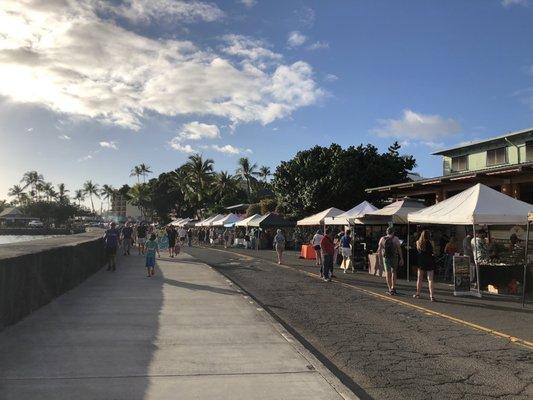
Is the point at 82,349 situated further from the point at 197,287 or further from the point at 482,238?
the point at 482,238

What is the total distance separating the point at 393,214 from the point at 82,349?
1418 cm

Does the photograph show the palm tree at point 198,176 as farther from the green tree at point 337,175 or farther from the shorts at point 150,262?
the shorts at point 150,262

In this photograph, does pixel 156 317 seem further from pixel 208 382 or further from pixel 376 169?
A: pixel 376 169

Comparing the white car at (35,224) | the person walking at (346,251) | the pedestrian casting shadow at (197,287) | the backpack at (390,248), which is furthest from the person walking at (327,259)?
the white car at (35,224)

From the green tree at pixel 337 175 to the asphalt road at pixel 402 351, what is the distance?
23415 millimetres

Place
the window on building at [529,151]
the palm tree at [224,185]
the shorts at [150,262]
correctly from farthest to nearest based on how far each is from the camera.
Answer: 1. the palm tree at [224,185]
2. the window on building at [529,151]
3. the shorts at [150,262]

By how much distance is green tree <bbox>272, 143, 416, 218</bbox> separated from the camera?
3534 cm

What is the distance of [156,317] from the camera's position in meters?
9.00

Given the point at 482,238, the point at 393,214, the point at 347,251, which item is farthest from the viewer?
the point at 347,251

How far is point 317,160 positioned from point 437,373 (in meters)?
32.8

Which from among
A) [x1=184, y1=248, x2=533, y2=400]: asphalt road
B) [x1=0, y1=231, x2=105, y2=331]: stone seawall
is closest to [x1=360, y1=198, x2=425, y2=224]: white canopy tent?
[x1=184, y1=248, x2=533, y2=400]: asphalt road

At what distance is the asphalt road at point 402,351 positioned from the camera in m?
5.62

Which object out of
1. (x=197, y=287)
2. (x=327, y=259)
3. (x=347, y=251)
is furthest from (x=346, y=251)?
(x=197, y=287)

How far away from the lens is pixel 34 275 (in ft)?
30.4
